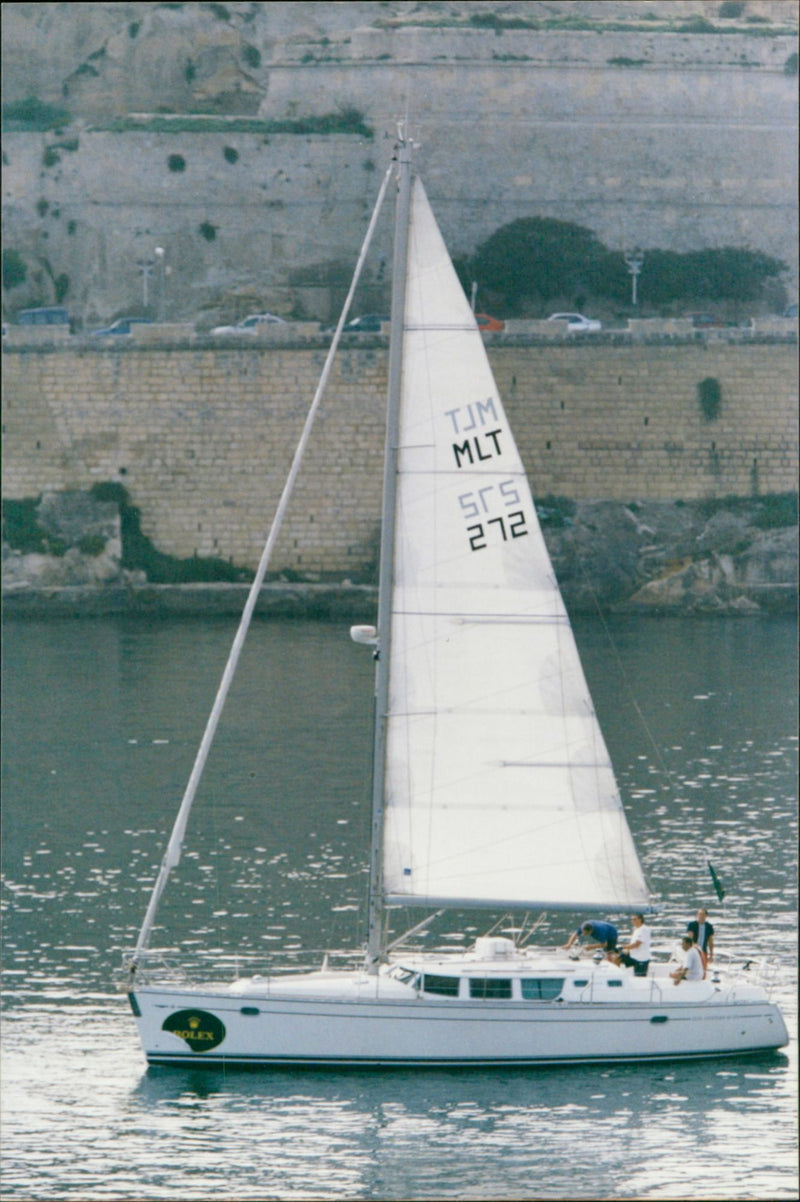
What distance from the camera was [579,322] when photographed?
54375 mm

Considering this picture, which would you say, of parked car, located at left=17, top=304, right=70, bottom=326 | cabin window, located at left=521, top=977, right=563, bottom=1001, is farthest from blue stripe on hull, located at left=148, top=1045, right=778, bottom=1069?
parked car, located at left=17, top=304, right=70, bottom=326

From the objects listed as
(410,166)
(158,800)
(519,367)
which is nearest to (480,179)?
(519,367)

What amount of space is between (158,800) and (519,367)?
18.0 metres

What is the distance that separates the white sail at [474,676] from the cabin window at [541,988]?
2.54ft

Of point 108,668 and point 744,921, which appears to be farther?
point 108,668

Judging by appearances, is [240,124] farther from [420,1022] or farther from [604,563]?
[420,1022]

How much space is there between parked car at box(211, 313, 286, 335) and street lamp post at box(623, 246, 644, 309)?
23.8 ft

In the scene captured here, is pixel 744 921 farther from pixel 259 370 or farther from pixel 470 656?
pixel 259 370

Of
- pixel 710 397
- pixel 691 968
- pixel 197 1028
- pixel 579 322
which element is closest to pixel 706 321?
pixel 579 322

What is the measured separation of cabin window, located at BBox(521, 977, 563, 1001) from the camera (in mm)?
21344

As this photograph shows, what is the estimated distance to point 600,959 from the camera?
21953 mm

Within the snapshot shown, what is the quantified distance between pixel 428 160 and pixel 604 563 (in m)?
12.1

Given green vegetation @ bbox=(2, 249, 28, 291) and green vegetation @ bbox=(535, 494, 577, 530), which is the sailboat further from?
green vegetation @ bbox=(2, 249, 28, 291)

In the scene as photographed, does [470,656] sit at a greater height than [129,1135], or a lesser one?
greater
